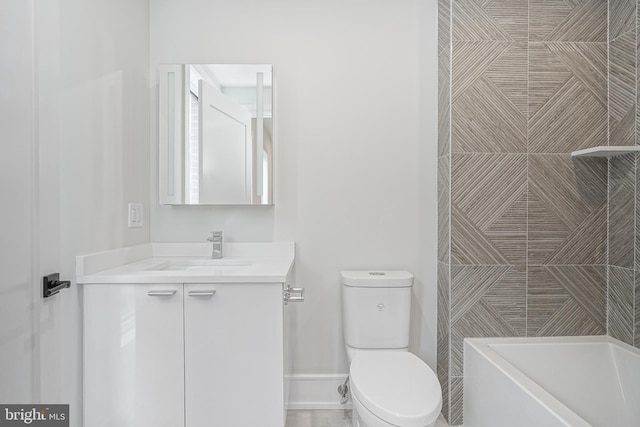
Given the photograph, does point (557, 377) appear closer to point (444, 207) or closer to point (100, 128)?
point (444, 207)

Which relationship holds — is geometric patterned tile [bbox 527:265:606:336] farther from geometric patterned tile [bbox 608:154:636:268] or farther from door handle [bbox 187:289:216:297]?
door handle [bbox 187:289:216:297]

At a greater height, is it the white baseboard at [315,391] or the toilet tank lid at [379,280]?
the toilet tank lid at [379,280]

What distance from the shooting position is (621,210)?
1688 mm

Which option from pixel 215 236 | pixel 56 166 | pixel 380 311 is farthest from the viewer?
pixel 215 236

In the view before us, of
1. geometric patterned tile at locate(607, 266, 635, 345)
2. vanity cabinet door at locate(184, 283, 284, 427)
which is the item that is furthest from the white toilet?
geometric patterned tile at locate(607, 266, 635, 345)

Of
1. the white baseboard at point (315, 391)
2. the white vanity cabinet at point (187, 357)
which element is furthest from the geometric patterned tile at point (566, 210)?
the white vanity cabinet at point (187, 357)

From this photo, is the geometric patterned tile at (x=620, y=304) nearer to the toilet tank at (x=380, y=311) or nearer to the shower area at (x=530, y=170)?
the shower area at (x=530, y=170)

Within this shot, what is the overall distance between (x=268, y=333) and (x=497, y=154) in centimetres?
136

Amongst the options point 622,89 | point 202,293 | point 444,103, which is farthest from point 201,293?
point 622,89

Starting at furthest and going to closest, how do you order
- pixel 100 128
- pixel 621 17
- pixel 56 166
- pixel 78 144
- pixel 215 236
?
pixel 215 236
pixel 621 17
pixel 100 128
pixel 78 144
pixel 56 166

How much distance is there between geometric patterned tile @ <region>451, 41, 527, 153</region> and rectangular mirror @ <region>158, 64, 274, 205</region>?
101 cm

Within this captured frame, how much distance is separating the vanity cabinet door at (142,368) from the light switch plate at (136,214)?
54 centimetres

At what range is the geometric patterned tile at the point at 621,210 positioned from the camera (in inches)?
64.3

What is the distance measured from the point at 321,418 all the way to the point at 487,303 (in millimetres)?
1039
